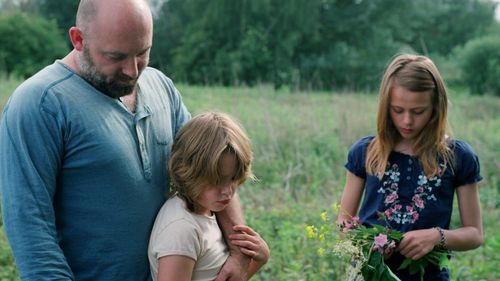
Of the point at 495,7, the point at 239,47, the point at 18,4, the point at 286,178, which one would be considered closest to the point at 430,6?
the point at 495,7

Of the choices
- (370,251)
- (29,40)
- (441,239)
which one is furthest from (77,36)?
(29,40)

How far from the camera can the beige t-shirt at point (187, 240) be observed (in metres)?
2.36

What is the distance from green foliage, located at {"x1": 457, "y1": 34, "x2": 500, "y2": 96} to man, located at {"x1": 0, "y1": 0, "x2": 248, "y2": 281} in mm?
25460

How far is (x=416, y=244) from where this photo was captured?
2803 mm

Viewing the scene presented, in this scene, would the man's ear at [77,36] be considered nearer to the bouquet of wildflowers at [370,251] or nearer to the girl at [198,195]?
the girl at [198,195]

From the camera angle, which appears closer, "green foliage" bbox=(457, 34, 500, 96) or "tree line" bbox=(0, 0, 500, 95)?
"green foliage" bbox=(457, 34, 500, 96)

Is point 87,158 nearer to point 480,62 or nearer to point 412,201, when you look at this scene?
point 412,201

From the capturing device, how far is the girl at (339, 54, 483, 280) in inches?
117

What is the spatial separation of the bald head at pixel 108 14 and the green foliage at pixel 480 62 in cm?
2555

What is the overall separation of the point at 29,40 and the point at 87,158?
2979 centimetres

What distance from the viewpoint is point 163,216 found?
2.43m

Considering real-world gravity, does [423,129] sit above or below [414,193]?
above

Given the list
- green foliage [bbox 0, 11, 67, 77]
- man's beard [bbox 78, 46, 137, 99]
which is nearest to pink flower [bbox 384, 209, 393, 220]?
man's beard [bbox 78, 46, 137, 99]

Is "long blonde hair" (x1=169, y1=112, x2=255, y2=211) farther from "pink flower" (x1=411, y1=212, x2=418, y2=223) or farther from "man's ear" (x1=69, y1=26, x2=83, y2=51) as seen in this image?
"pink flower" (x1=411, y1=212, x2=418, y2=223)
